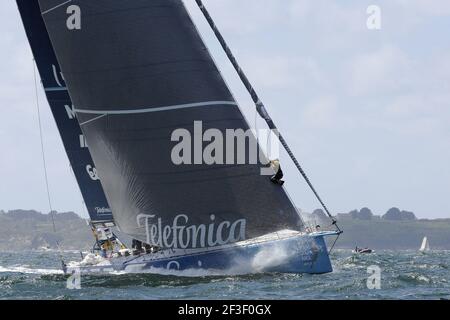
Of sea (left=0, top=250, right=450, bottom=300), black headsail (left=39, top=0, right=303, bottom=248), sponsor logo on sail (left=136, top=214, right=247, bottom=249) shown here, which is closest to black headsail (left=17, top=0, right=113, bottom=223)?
sea (left=0, top=250, right=450, bottom=300)

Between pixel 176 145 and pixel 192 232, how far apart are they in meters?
2.44

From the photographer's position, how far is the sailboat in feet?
86.1

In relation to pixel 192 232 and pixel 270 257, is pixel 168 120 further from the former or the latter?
pixel 270 257

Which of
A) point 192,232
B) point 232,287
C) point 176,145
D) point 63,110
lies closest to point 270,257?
point 192,232

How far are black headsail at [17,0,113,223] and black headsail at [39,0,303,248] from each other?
5534mm

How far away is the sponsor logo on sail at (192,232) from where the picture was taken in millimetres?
26422

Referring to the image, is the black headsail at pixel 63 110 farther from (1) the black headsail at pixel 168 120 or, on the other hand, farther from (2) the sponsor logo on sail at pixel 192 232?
(2) the sponsor logo on sail at pixel 192 232

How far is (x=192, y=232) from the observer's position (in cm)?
2661

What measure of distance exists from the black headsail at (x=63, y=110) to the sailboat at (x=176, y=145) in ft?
17.2

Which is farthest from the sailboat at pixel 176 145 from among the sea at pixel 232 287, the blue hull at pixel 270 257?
the sea at pixel 232 287

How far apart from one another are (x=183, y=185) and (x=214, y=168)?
100 cm

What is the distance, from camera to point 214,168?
26.1 metres

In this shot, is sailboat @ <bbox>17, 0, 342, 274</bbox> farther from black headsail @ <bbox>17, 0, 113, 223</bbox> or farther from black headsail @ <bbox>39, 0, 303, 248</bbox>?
black headsail @ <bbox>17, 0, 113, 223</bbox>
